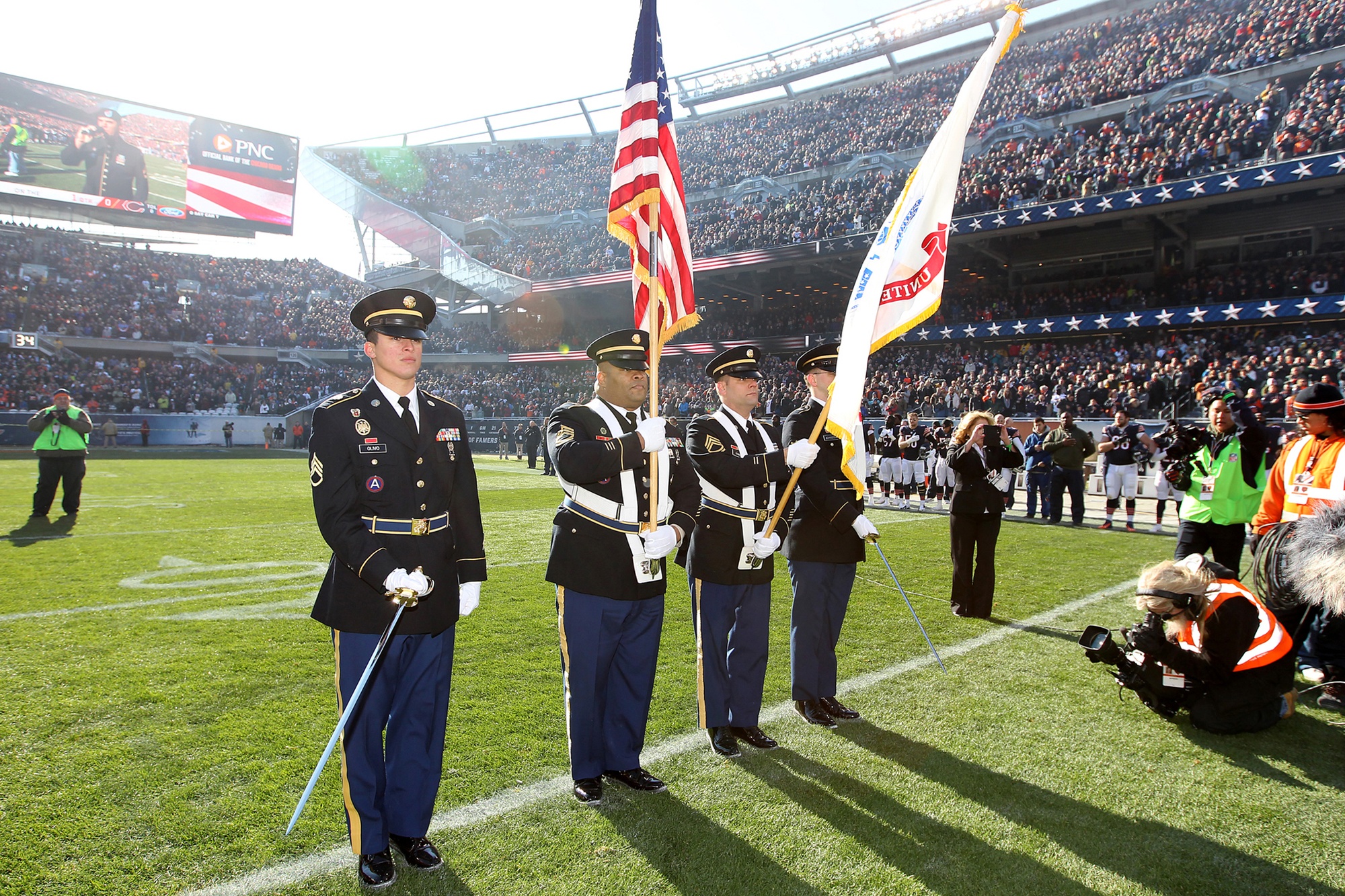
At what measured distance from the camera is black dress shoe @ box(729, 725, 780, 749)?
13.9ft

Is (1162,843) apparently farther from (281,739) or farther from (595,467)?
(281,739)

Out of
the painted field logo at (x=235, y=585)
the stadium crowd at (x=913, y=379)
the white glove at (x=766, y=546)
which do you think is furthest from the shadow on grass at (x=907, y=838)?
the stadium crowd at (x=913, y=379)

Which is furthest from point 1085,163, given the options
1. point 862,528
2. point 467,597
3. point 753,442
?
point 467,597

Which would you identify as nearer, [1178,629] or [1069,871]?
[1069,871]

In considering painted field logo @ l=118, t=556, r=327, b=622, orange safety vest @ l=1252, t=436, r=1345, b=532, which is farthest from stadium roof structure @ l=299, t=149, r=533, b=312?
orange safety vest @ l=1252, t=436, r=1345, b=532

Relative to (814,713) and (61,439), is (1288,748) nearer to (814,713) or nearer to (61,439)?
(814,713)

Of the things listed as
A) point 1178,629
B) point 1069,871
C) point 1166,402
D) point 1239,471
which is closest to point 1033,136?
point 1166,402

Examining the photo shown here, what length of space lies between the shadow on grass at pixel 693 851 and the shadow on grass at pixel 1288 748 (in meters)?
2.74

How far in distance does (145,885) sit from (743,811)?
2298 millimetres

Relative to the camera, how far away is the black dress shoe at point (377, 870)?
2916 mm

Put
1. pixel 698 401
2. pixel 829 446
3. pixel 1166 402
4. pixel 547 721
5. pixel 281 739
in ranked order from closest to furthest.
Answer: pixel 281 739, pixel 547 721, pixel 829 446, pixel 1166 402, pixel 698 401

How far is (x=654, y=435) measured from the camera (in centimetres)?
347

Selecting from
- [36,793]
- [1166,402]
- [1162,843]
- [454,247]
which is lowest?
[36,793]

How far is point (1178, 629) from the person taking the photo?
4.61m
